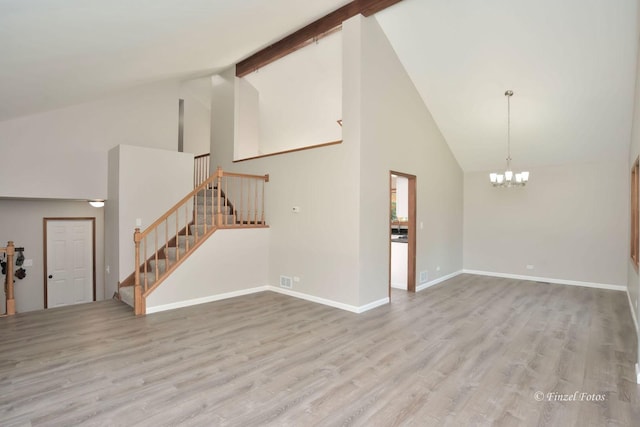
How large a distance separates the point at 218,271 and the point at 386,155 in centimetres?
325

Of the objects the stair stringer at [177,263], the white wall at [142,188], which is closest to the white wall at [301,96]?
the white wall at [142,188]

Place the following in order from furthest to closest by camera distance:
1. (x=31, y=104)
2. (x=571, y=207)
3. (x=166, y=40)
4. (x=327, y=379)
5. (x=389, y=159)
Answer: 1. (x=571, y=207)
2. (x=389, y=159)
3. (x=31, y=104)
4. (x=166, y=40)
5. (x=327, y=379)

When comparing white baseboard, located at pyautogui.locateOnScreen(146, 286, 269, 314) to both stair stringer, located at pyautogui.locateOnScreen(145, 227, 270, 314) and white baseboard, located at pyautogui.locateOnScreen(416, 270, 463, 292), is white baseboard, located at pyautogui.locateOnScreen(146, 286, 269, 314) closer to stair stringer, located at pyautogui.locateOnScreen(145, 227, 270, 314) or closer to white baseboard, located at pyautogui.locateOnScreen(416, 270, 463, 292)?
stair stringer, located at pyautogui.locateOnScreen(145, 227, 270, 314)

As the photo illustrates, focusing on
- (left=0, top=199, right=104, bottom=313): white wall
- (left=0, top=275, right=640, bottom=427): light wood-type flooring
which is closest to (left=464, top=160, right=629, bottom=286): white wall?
(left=0, top=275, right=640, bottom=427): light wood-type flooring

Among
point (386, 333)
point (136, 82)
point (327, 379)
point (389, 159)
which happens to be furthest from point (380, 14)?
point (327, 379)

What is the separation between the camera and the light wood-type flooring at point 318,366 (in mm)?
2367

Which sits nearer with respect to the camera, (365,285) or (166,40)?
(166,40)

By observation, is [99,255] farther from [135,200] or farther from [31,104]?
[31,104]

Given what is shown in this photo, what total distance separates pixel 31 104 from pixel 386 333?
5696mm

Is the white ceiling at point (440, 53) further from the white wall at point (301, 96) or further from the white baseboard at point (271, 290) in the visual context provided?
the white baseboard at point (271, 290)

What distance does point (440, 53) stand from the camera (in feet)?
17.0

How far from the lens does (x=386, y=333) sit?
13.0 ft

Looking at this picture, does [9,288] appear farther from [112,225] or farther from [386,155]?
[386,155]

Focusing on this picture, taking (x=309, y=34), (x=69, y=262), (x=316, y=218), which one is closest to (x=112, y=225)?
(x=69, y=262)
